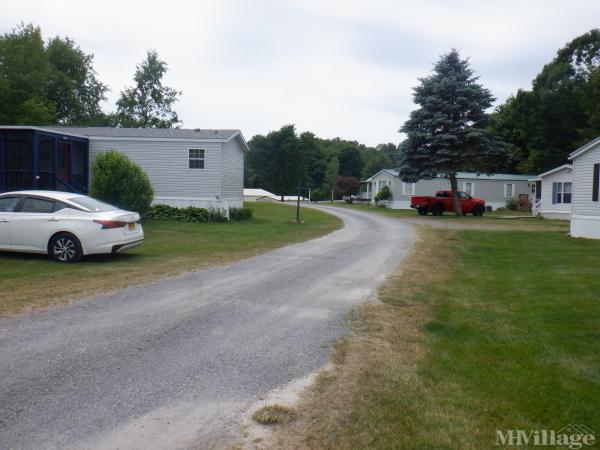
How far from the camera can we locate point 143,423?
3.84m

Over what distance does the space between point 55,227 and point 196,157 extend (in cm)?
1493

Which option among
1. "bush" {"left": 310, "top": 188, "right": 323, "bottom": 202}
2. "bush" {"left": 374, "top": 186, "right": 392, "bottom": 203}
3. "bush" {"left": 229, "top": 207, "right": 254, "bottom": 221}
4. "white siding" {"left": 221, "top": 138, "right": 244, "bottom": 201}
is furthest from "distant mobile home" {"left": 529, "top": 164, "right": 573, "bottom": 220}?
"bush" {"left": 310, "top": 188, "right": 323, "bottom": 202}

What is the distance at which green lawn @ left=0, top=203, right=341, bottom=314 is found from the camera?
8.48m

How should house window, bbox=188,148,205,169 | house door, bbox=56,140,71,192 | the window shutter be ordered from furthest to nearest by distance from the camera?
house window, bbox=188,148,205,169 < house door, bbox=56,140,71,192 < the window shutter

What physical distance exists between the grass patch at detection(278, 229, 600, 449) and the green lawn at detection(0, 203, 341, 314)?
14.7 ft

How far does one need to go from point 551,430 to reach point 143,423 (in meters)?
2.91

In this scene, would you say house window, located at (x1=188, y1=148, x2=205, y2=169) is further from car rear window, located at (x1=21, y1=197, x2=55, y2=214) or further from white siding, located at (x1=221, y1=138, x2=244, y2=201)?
car rear window, located at (x1=21, y1=197, x2=55, y2=214)

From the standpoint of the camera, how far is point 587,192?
19891 millimetres

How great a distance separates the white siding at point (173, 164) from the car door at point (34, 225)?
14.4 m

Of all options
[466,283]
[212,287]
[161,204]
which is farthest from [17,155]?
[466,283]

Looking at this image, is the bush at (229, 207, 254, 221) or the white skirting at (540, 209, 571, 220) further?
the white skirting at (540, 209, 571, 220)

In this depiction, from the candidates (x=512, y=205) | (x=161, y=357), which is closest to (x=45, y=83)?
(x=512, y=205)

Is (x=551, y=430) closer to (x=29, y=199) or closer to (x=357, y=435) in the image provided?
(x=357, y=435)

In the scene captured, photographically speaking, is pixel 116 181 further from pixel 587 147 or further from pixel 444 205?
pixel 444 205
